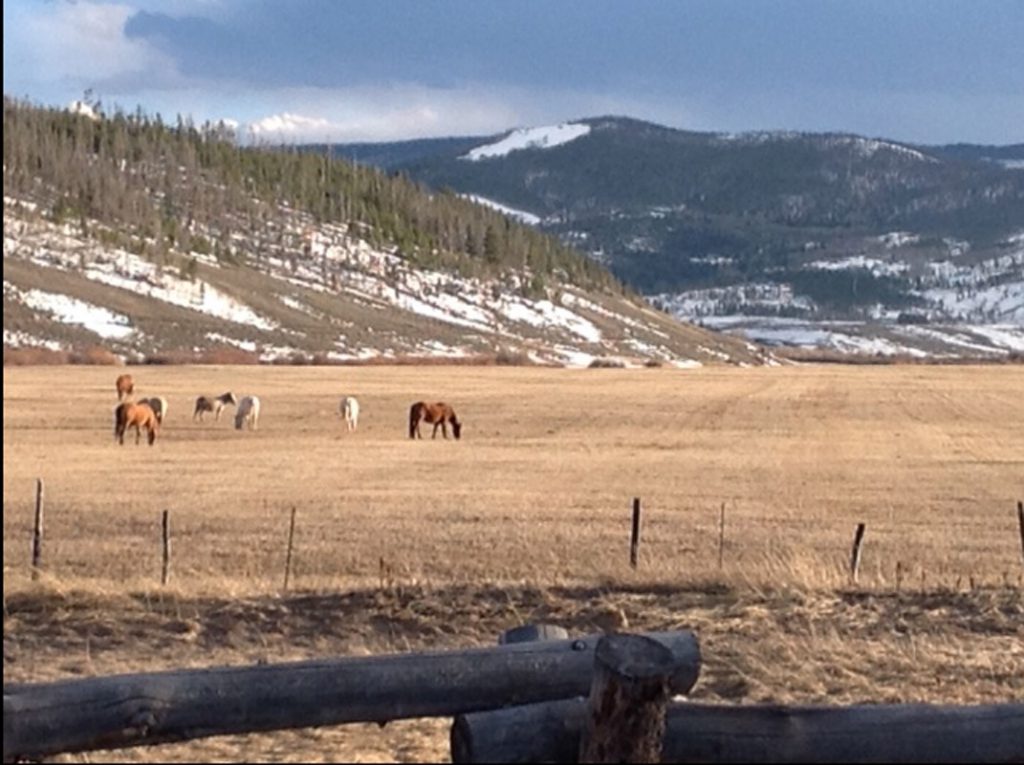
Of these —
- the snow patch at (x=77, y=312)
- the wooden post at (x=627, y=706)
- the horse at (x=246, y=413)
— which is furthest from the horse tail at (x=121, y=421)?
the snow patch at (x=77, y=312)

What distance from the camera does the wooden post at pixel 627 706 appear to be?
214 inches

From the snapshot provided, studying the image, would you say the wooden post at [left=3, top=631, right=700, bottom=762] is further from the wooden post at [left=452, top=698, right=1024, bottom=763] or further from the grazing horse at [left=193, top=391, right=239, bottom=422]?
the grazing horse at [left=193, top=391, right=239, bottom=422]

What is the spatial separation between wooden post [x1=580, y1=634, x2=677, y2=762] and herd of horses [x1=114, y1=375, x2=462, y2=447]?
37.8 m

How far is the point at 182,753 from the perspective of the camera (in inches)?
278

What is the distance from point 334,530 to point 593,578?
9188 mm

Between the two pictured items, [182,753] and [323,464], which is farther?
[323,464]

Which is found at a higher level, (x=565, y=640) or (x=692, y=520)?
(x=565, y=640)

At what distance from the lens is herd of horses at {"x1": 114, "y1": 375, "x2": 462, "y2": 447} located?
140 ft

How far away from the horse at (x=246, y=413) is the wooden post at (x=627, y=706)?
43.3m

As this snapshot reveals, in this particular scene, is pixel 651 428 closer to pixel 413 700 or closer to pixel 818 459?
pixel 818 459

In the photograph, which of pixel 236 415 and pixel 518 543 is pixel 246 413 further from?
pixel 518 543

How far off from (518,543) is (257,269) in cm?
14009

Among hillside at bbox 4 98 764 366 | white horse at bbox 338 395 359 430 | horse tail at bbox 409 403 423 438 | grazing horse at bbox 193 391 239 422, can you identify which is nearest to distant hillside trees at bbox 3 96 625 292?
hillside at bbox 4 98 764 366

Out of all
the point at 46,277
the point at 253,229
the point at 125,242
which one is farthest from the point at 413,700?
the point at 253,229
